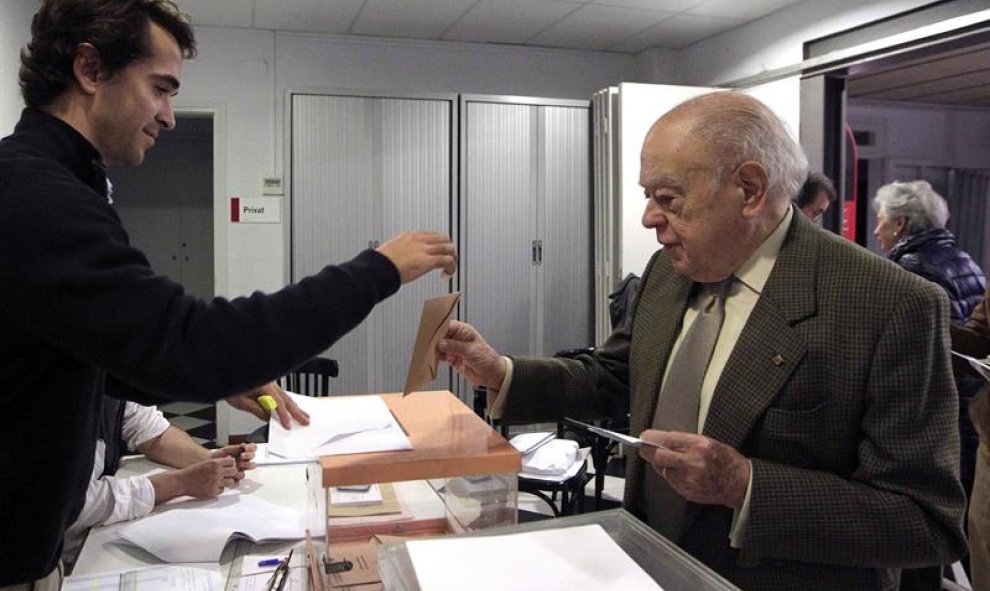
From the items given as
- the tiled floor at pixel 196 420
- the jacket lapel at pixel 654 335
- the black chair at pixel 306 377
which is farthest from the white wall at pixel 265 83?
the jacket lapel at pixel 654 335

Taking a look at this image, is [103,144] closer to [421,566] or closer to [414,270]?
[414,270]

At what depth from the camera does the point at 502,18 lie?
14.7ft

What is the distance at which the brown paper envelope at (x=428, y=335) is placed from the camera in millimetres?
1060

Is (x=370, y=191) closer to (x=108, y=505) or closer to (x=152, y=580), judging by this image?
(x=108, y=505)

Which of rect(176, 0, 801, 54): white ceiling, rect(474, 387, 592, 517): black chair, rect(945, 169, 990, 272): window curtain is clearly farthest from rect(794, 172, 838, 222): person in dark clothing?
rect(945, 169, 990, 272): window curtain

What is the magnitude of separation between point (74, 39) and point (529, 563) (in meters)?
0.99

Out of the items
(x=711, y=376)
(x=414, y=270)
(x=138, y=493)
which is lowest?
(x=138, y=493)

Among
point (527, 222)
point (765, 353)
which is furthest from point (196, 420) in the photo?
point (765, 353)

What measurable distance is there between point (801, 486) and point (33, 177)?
1073 millimetres

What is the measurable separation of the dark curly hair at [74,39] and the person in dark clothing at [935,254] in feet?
9.47

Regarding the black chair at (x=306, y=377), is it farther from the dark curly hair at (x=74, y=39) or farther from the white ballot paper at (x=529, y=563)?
the white ballot paper at (x=529, y=563)

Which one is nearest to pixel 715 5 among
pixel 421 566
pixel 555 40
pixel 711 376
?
pixel 555 40

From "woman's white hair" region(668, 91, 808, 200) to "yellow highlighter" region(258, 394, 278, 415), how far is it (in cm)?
88

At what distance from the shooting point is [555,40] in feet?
16.4
